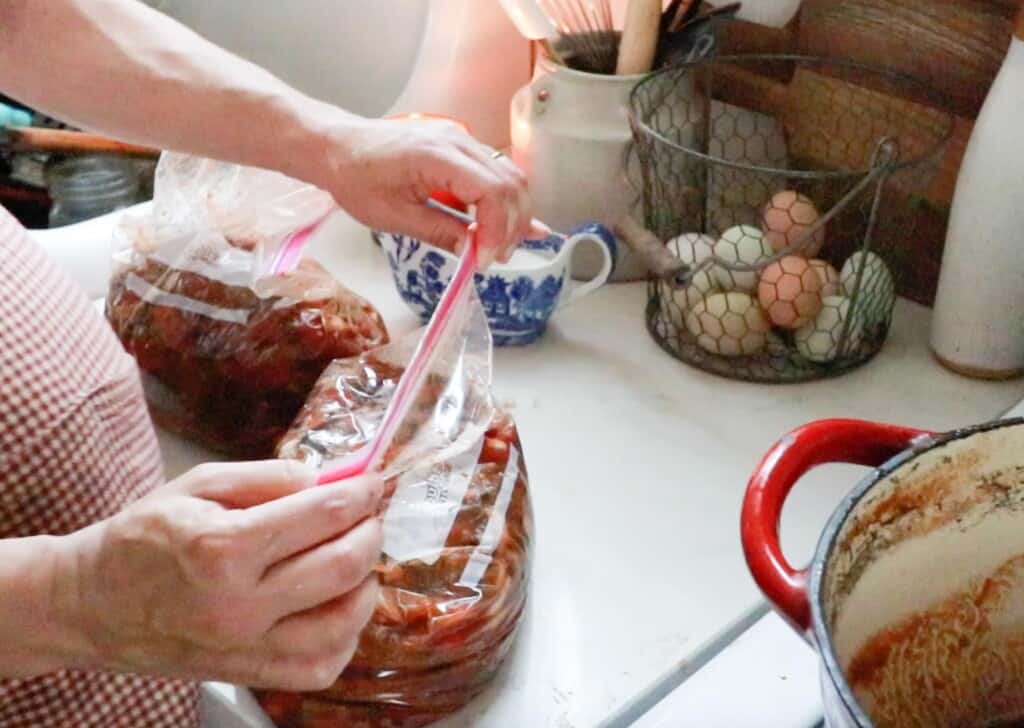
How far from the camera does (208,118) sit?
73cm

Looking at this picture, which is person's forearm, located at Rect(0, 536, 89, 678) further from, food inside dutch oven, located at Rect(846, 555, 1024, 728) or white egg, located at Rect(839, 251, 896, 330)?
white egg, located at Rect(839, 251, 896, 330)

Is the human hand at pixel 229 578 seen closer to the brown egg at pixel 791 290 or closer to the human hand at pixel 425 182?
the human hand at pixel 425 182

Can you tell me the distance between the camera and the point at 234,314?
0.73m

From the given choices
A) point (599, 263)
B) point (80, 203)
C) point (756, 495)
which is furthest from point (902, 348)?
point (80, 203)

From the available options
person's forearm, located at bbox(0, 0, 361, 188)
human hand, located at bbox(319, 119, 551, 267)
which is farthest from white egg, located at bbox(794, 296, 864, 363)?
person's forearm, located at bbox(0, 0, 361, 188)

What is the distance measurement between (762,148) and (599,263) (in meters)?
0.18

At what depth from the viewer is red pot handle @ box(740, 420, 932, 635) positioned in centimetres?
46

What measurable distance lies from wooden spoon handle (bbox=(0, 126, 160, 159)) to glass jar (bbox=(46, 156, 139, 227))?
16mm

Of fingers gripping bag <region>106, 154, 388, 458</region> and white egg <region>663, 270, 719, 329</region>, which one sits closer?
fingers gripping bag <region>106, 154, 388, 458</region>

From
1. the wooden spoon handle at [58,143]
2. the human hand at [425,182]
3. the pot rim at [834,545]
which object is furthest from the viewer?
the wooden spoon handle at [58,143]

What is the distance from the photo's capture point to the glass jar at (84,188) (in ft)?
3.74

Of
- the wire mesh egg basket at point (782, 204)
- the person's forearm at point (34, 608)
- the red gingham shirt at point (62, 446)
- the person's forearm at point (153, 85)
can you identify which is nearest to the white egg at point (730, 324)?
the wire mesh egg basket at point (782, 204)

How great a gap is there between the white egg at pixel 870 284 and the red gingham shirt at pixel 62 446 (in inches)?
19.4

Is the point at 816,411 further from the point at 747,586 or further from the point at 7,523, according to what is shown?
the point at 7,523
